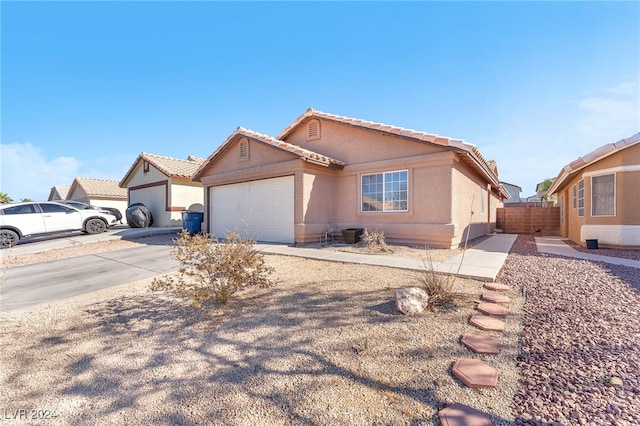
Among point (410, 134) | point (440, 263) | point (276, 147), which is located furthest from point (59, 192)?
point (440, 263)

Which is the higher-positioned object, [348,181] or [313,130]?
[313,130]

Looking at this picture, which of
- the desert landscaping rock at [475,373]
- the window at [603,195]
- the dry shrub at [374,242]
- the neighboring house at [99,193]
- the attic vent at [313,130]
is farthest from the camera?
the neighboring house at [99,193]

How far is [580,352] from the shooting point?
2857 mm

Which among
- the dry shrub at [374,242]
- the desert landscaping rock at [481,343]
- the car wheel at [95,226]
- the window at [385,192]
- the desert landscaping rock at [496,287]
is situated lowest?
the desert landscaping rock at [481,343]

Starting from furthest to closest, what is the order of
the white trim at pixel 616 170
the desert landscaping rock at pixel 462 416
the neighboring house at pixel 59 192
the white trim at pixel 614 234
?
the neighboring house at pixel 59 192
the white trim at pixel 614 234
the white trim at pixel 616 170
the desert landscaping rock at pixel 462 416

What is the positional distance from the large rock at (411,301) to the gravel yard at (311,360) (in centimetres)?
14

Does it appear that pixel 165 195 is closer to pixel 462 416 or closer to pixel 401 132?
pixel 401 132

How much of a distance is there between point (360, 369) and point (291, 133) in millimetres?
12286

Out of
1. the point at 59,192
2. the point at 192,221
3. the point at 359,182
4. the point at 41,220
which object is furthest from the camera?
the point at 59,192

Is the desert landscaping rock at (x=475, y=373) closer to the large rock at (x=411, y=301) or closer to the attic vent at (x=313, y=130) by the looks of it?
the large rock at (x=411, y=301)

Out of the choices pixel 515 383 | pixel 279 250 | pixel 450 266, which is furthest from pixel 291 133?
pixel 515 383

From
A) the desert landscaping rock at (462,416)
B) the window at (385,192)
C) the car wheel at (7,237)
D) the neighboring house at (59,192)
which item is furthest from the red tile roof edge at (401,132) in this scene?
the neighboring house at (59,192)

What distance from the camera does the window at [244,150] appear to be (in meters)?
12.4

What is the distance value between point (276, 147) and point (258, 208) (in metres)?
2.89
